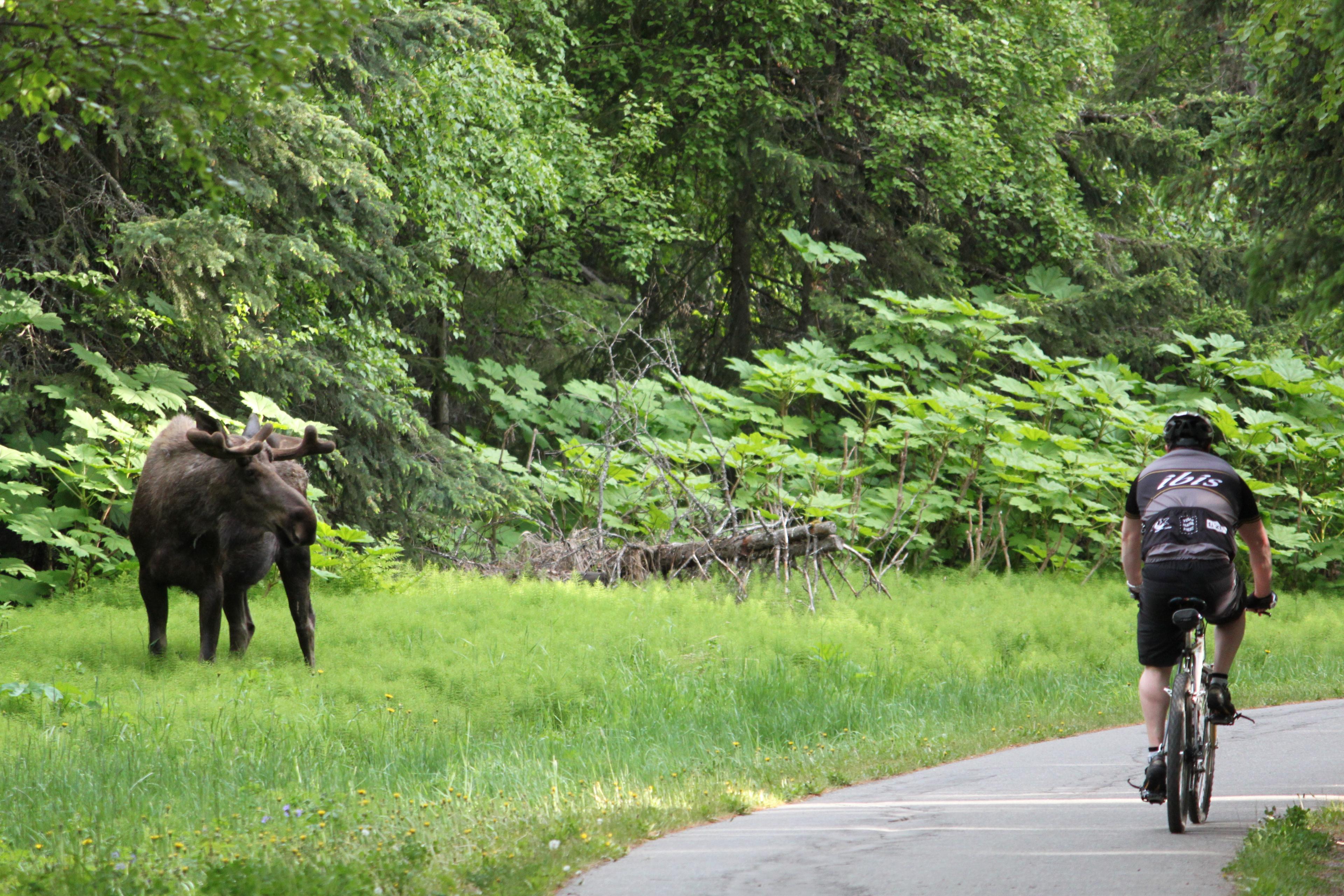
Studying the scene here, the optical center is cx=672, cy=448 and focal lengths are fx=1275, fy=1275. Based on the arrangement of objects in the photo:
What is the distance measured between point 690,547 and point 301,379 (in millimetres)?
4952

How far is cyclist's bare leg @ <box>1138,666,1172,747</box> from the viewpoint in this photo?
598 cm

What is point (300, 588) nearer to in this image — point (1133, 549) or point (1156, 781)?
point (1133, 549)

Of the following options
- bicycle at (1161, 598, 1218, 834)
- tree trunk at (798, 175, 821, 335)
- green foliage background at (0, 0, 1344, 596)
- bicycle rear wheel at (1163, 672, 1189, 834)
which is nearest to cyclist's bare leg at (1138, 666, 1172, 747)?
bicycle at (1161, 598, 1218, 834)

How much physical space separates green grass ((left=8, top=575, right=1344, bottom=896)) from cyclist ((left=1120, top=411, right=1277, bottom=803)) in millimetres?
2122

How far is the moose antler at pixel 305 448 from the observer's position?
10094mm

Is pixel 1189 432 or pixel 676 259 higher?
pixel 676 259

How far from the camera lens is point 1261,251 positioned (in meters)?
11.3

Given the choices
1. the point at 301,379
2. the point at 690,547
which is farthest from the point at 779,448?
the point at 301,379

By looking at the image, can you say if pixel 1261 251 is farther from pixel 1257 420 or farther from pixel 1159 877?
pixel 1257 420

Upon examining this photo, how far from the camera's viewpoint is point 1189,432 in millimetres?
6230

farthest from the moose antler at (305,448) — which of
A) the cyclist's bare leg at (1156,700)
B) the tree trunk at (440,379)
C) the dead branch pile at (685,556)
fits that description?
the tree trunk at (440,379)

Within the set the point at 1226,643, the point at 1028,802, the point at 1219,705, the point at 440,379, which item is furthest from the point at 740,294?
the point at 1219,705

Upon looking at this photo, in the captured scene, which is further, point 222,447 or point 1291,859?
point 222,447

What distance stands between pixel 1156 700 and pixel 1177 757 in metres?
0.47
